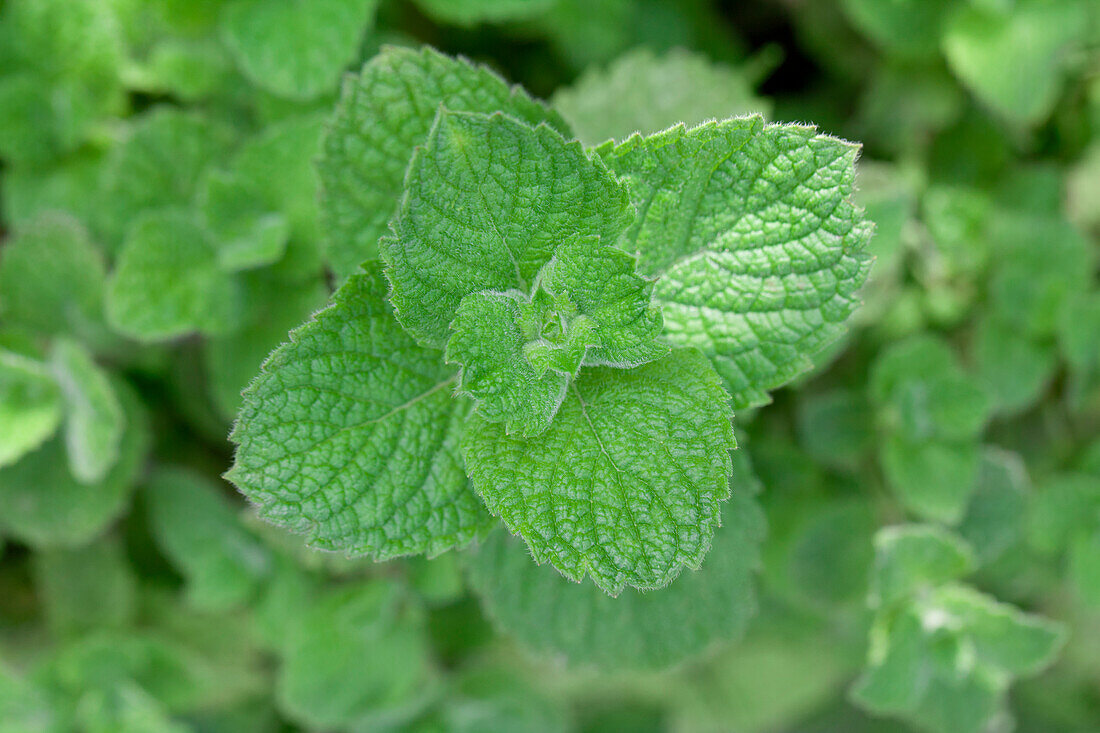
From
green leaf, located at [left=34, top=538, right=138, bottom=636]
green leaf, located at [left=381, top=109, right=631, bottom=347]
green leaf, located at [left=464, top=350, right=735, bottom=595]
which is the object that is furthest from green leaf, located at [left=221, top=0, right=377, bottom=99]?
green leaf, located at [left=34, top=538, right=138, bottom=636]

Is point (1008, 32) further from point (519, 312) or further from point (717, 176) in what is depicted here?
point (519, 312)

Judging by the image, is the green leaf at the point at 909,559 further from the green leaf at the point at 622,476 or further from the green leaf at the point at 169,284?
the green leaf at the point at 169,284

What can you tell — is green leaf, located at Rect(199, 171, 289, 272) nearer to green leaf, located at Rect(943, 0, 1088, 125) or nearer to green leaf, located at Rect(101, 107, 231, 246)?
green leaf, located at Rect(101, 107, 231, 246)

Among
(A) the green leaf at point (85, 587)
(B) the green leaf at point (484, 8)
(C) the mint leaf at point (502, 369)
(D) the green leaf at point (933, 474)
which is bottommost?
(A) the green leaf at point (85, 587)

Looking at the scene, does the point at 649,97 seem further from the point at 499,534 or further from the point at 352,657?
the point at 352,657

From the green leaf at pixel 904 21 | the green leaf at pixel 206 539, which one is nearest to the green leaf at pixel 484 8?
the green leaf at pixel 904 21

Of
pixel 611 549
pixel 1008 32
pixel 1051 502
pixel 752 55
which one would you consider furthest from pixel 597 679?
pixel 1008 32

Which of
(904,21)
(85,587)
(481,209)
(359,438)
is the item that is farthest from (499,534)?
(904,21)
